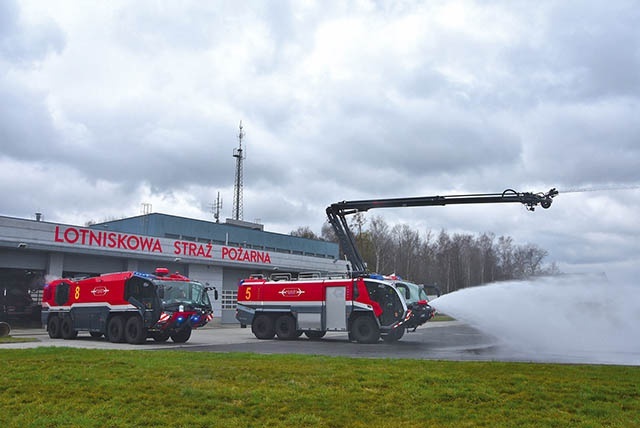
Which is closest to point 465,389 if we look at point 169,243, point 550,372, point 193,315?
point 550,372

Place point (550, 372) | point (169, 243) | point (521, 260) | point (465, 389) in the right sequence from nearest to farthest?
point (465, 389)
point (550, 372)
point (169, 243)
point (521, 260)

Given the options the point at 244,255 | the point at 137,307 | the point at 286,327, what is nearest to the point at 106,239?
the point at 244,255

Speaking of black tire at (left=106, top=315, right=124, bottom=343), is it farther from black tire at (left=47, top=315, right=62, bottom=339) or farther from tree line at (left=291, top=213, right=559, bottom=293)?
tree line at (left=291, top=213, right=559, bottom=293)

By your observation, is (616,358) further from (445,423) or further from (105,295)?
(105,295)

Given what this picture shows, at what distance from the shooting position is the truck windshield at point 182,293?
2065 centimetres

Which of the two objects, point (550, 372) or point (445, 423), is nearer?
point (445, 423)

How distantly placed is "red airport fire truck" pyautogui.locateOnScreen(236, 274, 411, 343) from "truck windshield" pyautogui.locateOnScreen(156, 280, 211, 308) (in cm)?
364

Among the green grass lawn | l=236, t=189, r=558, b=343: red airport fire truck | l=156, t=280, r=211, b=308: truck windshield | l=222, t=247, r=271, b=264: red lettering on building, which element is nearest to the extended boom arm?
l=236, t=189, r=558, b=343: red airport fire truck

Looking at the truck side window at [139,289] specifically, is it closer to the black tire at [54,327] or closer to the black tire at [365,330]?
the black tire at [54,327]

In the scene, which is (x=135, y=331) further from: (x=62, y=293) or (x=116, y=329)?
(x=62, y=293)

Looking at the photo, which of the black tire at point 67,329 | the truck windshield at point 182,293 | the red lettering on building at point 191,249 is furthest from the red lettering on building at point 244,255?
the truck windshield at point 182,293

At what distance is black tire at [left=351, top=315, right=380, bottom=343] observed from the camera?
847 inches

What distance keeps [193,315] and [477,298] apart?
1041cm

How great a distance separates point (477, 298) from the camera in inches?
796
